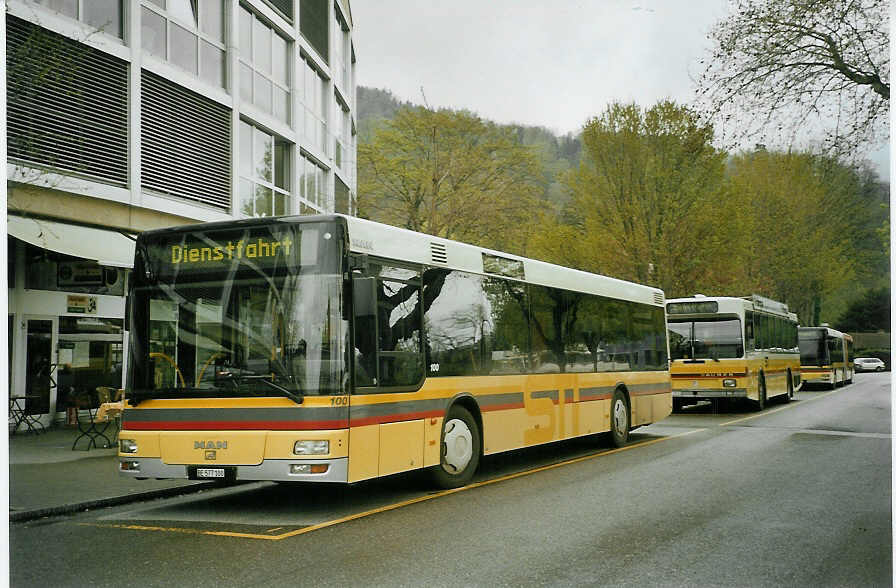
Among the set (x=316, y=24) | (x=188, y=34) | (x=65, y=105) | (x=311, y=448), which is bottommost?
(x=311, y=448)

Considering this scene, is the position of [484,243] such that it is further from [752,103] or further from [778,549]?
[778,549]

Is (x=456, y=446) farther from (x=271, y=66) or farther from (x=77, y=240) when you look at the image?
(x=271, y=66)

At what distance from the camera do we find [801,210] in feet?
78.4

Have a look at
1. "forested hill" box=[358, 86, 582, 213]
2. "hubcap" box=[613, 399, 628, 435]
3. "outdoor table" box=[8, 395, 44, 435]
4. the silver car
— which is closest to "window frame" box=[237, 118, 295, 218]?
"forested hill" box=[358, 86, 582, 213]

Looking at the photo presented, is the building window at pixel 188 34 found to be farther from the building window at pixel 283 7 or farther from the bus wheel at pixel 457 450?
the bus wheel at pixel 457 450

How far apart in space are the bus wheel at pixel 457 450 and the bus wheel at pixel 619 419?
479cm

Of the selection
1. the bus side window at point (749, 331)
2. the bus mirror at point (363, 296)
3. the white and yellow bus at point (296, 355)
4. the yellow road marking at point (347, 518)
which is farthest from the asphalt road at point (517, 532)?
the bus side window at point (749, 331)

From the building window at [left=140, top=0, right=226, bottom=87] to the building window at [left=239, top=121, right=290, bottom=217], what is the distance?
6.10ft

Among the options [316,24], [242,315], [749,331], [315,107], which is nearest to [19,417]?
[242,315]

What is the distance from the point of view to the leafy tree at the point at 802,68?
1275cm

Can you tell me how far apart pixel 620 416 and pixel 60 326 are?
36.0 ft

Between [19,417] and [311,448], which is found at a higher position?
[311,448]

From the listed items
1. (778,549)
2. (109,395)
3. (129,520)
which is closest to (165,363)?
(129,520)

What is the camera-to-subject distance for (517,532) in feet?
25.4
